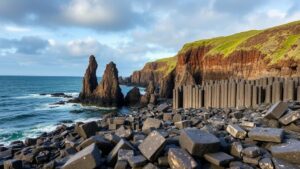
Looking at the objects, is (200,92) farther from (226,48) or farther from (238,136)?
(226,48)

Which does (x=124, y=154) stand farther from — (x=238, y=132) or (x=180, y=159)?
(x=238, y=132)

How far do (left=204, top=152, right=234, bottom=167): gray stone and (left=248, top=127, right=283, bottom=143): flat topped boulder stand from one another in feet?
4.67

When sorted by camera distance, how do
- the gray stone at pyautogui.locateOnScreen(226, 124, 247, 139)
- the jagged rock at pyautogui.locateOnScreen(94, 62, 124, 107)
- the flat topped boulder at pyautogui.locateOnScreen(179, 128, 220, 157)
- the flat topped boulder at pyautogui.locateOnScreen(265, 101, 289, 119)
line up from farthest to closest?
1. the jagged rock at pyautogui.locateOnScreen(94, 62, 124, 107)
2. the flat topped boulder at pyautogui.locateOnScreen(265, 101, 289, 119)
3. the gray stone at pyautogui.locateOnScreen(226, 124, 247, 139)
4. the flat topped boulder at pyautogui.locateOnScreen(179, 128, 220, 157)

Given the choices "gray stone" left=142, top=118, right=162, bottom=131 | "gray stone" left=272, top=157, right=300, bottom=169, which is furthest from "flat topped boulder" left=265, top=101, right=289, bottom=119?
"gray stone" left=142, top=118, right=162, bottom=131

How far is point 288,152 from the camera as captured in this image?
7.09 meters

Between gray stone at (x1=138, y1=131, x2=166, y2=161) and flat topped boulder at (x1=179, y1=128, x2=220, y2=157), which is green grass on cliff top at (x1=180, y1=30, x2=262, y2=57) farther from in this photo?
gray stone at (x1=138, y1=131, x2=166, y2=161)

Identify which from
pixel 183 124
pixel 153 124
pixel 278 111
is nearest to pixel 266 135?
pixel 278 111

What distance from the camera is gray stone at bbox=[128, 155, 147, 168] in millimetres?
7286

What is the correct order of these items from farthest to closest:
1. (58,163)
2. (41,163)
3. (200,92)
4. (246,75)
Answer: (246,75)
(200,92)
(41,163)
(58,163)

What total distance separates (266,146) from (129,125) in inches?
295

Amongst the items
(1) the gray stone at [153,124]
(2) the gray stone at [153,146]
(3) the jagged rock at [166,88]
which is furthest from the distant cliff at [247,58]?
(2) the gray stone at [153,146]

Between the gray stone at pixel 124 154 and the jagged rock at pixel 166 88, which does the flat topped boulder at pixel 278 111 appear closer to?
the gray stone at pixel 124 154

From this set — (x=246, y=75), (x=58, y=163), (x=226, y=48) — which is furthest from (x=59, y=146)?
(x=226, y=48)

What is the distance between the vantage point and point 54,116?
44094 millimetres
